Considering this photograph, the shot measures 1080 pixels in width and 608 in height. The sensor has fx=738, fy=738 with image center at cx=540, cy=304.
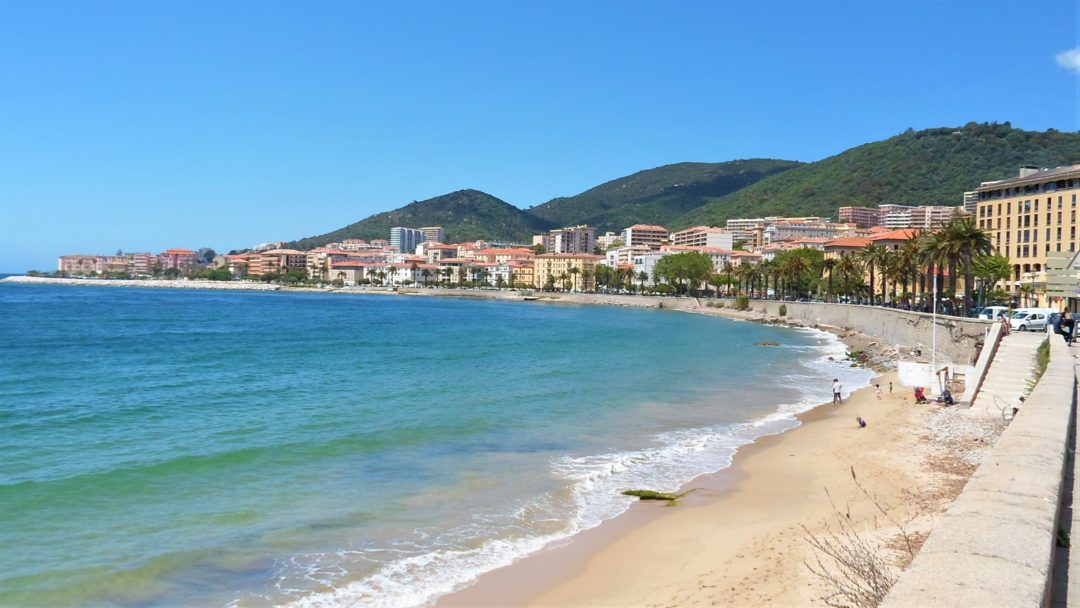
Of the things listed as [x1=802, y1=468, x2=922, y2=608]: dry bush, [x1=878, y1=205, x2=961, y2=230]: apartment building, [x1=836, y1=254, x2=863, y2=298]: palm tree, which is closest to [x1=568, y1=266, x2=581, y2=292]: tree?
[x1=878, y1=205, x2=961, y2=230]: apartment building

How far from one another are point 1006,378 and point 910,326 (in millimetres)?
26045

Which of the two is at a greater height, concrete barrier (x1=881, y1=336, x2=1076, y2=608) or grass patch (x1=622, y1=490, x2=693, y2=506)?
concrete barrier (x1=881, y1=336, x2=1076, y2=608)

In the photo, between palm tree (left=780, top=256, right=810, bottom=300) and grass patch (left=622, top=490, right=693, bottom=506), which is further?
palm tree (left=780, top=256, right=810, bottom=300)

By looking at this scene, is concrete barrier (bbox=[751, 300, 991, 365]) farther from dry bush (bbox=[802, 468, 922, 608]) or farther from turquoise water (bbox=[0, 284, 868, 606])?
→ dry bush (bbox=[802, 468, 922, 608])

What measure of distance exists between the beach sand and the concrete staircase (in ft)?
2.75

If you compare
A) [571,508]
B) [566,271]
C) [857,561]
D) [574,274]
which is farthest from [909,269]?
[566,271]

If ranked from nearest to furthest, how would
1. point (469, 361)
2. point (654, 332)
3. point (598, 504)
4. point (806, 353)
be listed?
point (598, 504)
point (469, 361)
point (806, 353)
point (654, 332)

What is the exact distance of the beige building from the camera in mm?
177375

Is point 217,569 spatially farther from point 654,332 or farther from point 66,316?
point 66,316

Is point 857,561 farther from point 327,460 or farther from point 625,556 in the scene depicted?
point 327,460

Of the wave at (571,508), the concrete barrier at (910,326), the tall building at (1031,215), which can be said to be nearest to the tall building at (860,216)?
the tall building at (1031,215)

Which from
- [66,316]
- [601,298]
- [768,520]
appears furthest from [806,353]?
[601,298]

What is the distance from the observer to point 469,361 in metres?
40.3

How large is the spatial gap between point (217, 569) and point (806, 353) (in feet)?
141
